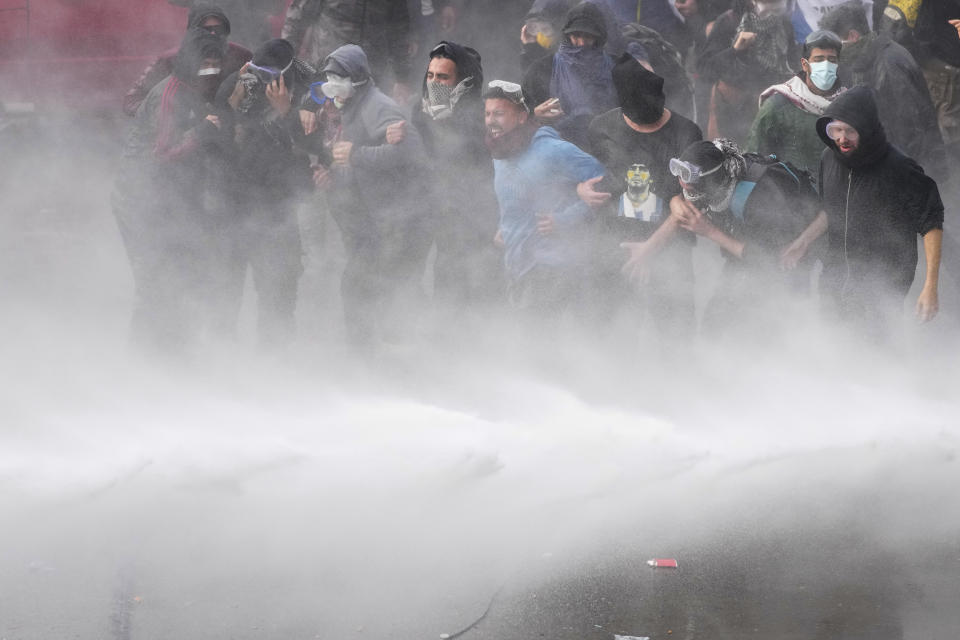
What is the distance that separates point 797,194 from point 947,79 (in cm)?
270

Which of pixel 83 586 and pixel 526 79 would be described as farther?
pixel 526 79

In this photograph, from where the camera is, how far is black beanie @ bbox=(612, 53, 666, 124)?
23.2ft

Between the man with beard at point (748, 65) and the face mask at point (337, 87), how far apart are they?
114 inches

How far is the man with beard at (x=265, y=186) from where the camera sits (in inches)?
301

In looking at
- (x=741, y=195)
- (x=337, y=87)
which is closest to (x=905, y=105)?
(x=741, y=195)

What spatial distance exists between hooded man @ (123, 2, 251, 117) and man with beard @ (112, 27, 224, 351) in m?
0.06

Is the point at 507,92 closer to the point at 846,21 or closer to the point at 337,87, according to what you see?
the point at 337,87

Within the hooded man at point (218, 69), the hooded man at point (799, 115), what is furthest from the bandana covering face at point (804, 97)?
the hooded man at point (218, 69)

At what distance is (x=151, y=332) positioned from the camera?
7.74 metres

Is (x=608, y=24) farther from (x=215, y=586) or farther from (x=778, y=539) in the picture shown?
(x=215, y=586)

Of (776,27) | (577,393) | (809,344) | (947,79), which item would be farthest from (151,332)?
(947,79)

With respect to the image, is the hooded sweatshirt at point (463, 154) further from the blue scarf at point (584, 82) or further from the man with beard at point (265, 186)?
the man with beard at point (265, 186)

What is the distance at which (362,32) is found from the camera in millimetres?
9086

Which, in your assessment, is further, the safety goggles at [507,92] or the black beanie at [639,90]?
the safety goggles at [507,92]
